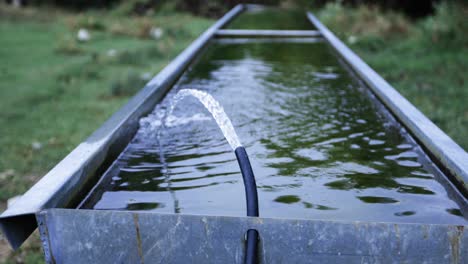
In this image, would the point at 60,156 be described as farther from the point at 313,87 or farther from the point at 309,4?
the point at 309,4

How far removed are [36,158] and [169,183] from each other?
1.69 m

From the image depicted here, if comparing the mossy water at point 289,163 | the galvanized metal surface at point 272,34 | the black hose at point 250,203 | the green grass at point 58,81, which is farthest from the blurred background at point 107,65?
the black hose at point 250,203

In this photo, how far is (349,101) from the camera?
3.60 meters

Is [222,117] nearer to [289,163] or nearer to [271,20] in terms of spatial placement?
[289,163]

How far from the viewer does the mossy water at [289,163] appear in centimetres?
197

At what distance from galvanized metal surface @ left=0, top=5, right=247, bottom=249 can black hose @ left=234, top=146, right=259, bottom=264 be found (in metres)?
0.65

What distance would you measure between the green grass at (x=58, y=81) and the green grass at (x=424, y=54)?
115 inches

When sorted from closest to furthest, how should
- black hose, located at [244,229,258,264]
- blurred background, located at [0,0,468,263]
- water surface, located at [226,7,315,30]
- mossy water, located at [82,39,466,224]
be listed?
1. black hose, located at [244,229,258,264]
2. mossy water, located at [82,39,466,224]
3. blurred background, located at [0,0,468,263]
4. water surface, located at [226,7,315,30]

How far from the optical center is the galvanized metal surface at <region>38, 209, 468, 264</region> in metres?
1.37

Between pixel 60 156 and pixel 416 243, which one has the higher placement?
pixel 416 243

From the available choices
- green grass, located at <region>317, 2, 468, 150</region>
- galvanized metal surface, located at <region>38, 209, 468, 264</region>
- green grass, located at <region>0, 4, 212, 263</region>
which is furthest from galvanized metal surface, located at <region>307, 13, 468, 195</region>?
green grass, located at <region>0, 4, 212, 263</region>

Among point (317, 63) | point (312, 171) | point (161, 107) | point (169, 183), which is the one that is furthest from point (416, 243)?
point (317, 63)

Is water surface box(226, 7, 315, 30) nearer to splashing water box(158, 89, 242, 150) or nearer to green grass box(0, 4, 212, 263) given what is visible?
green grass box(0, 4, 212, 263)

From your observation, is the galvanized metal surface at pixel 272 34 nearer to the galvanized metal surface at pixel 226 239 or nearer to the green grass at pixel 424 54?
the green grass at pixel 424 54
